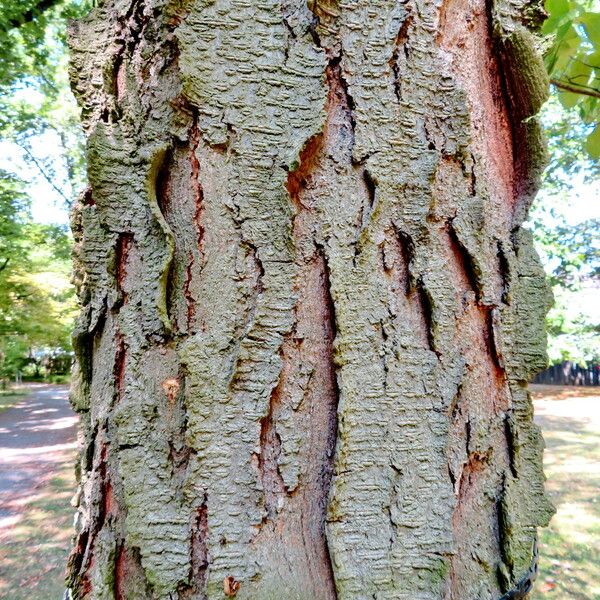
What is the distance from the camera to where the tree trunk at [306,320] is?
714mm

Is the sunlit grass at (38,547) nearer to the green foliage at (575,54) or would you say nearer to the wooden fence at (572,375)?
the green foliage at (575,54)

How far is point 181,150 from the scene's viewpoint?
31.7 inches

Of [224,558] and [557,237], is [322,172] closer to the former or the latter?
[224,558]

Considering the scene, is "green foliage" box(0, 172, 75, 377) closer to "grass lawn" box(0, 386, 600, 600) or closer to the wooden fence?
"grass lawn" box(0, 386, 600, 600)

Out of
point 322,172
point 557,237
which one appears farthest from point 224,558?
point 557,237

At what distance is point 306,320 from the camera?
Result: 2.49ft

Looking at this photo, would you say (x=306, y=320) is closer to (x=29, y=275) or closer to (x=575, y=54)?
(x=575, y=54)

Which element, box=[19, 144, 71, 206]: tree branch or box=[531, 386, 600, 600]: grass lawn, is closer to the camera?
box=[531, 386, 600, 600]: grass lawn

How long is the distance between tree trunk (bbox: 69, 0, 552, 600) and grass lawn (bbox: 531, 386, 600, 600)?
3.16m

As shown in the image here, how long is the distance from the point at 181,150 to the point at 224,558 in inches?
24.2

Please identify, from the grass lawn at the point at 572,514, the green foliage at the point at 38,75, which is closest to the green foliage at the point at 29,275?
the green foliage at the point at 38,75

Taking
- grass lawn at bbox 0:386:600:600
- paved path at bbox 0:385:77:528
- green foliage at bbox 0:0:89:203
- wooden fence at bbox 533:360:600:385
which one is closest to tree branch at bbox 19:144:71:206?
Answer: green foliage at bbox 0:0:89:203

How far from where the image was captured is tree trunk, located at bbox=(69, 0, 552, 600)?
714 mm

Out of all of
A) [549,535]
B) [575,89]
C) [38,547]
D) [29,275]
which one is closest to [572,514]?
[549,535]
